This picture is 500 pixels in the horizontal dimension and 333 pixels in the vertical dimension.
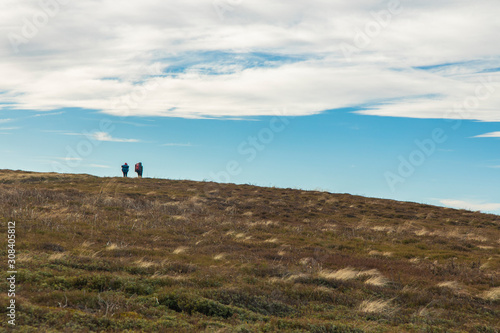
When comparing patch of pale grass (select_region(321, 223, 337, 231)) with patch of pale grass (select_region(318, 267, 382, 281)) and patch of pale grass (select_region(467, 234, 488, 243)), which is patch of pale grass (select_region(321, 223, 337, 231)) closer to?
patch of pale grass (select_region(467, 234, 488, 243))

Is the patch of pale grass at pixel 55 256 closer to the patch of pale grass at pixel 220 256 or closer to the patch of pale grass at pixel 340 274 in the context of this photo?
the patch of pale grass at pixel 220 256

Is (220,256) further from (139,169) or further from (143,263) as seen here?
(139,169)

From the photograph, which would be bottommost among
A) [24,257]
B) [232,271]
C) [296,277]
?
[296,277]

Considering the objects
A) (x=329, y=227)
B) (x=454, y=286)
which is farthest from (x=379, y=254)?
(x=329, y=227)

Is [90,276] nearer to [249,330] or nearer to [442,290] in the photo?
[249,330]

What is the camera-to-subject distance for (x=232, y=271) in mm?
12641

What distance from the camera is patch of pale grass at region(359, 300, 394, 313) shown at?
396 inches

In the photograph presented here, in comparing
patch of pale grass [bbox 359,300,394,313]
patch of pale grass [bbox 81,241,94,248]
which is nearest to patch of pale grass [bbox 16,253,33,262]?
patch of pale grass [bbox 81,241,94,248]

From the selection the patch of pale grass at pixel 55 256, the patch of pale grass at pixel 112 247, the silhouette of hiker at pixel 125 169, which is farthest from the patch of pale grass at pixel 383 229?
the silhouette of hiker at pixel 125 169

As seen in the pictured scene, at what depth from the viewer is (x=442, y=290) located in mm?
12828

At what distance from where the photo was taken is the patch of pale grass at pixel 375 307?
10.1 meters

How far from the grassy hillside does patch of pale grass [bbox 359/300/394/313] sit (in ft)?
0.14

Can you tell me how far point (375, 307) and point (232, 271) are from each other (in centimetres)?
449

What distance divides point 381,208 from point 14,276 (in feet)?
115
